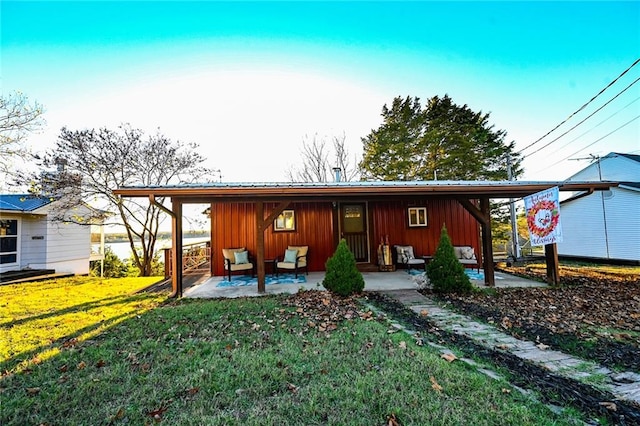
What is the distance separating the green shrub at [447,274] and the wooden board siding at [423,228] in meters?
3.23

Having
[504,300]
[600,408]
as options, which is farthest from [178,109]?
[600,408]

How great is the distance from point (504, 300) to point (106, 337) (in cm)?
642

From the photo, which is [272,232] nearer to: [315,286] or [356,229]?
[356,229]

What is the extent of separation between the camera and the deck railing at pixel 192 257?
9.30 m

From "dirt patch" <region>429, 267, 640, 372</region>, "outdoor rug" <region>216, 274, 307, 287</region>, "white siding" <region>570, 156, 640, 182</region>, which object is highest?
"white siding" <region>570, 156, 640, 182</region>

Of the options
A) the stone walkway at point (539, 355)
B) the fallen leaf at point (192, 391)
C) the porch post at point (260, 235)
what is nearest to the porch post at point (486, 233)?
the stone walkway at point (539, 355)

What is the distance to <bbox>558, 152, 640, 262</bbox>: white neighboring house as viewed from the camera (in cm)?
1102

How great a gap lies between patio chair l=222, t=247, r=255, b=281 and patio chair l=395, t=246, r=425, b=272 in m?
4.45

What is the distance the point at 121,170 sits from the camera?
10719 millimetres

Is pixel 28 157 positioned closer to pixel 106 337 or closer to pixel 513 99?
pixel 106 337

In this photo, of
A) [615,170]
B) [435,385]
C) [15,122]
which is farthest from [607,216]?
[15,122]

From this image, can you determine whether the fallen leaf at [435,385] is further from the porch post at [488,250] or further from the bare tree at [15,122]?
the bare tree at [15,122]

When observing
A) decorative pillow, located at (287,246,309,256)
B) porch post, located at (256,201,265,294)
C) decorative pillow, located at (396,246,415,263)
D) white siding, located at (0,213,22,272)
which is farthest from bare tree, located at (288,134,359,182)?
white siding, located at (0,213,22,272)

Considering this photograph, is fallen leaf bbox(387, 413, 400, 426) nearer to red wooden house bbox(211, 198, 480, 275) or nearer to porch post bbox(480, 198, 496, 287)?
porch post bbox(480, 198, 496, 287)
